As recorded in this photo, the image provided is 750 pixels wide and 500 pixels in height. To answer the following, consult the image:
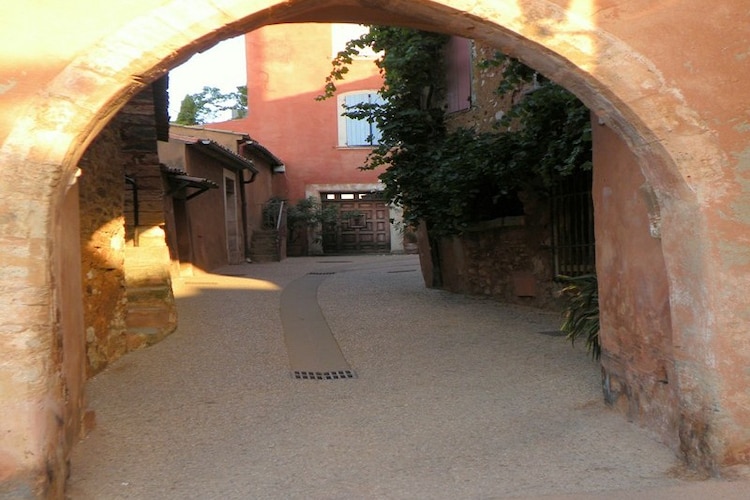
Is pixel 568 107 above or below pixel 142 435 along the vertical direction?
above

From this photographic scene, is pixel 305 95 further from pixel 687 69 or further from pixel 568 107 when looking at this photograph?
pixel 687 69

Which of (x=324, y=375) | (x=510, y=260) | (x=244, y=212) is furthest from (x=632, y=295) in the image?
(x=244, y=212)

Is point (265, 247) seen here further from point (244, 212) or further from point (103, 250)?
point (103, 250)

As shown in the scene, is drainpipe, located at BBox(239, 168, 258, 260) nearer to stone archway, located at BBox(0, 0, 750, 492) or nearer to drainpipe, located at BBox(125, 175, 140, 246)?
drainpipe, located at BBox(125, 175, 140, 246)

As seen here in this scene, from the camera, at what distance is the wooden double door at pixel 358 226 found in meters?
22.0

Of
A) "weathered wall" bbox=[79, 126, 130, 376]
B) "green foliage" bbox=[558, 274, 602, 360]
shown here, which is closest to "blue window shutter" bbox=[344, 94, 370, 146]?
"weathered wall" bbox=[79, 126, 130, 376]

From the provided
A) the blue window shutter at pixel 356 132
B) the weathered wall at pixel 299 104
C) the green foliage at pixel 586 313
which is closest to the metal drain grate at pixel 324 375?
the green foliage at pixel 586 313

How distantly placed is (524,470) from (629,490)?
1.85 ft

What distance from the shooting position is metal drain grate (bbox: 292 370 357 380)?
5.98 m

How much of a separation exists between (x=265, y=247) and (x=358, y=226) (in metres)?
4.66

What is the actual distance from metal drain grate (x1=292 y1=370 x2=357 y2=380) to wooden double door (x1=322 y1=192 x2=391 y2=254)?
52.0 feet

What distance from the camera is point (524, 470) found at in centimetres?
376

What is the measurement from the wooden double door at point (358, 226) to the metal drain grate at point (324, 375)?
15.8 metres

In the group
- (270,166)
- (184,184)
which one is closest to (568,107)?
(184,184)
